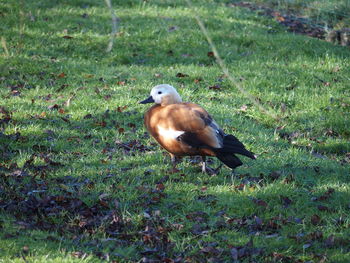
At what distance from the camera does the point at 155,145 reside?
24.9 feet

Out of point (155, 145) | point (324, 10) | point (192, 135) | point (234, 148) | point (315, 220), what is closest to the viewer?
point (315, 220)

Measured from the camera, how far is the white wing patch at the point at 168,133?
6355 mm

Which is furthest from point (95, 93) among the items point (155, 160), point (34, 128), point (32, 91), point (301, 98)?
point (301, 98)

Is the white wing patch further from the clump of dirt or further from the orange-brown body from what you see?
the clump of dirt

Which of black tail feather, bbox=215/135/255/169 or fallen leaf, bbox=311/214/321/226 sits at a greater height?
black tail feather, bbox=215/135/255/169

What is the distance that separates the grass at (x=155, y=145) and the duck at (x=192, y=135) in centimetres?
35

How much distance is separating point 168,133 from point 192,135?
0.28 meters

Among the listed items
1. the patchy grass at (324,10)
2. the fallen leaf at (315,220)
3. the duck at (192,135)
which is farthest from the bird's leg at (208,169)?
the patchy grass at (324,10)

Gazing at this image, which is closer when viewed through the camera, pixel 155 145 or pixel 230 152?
pixel 230 152

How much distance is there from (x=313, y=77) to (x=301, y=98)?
119 cm

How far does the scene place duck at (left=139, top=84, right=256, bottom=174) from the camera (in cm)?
623

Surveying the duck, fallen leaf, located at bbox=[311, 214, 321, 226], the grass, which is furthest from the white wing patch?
fallen leaf, located at bbox=[311, 214, 321, 226]

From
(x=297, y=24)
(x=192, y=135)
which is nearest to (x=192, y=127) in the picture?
(x=192, y=135)

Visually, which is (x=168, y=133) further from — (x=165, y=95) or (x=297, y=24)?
(x=297, y=24)
